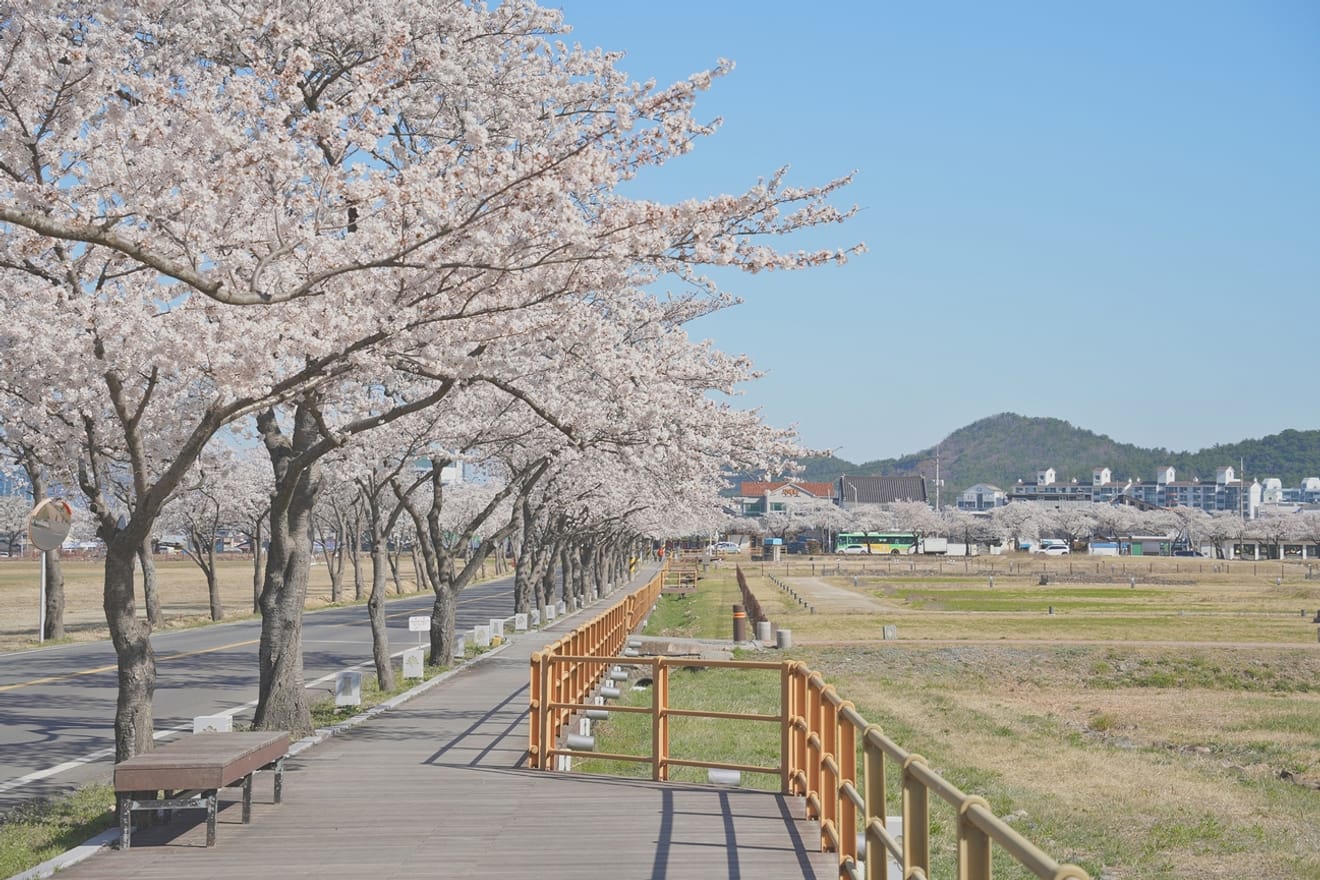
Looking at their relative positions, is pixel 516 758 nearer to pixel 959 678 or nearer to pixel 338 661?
pixel 338 661

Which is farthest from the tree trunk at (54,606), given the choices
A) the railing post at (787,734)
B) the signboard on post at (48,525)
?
the railing post at (787,734)

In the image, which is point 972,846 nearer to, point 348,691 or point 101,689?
point 348,691

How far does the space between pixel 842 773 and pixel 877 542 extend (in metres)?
159

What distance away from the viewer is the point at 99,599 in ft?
205

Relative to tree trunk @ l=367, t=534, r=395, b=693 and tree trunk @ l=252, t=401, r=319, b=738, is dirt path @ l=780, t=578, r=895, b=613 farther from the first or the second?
tree trunk @ l=252, t=401, r=319, b=738

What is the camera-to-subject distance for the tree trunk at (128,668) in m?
11.4

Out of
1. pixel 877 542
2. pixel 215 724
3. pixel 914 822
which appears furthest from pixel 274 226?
pixel 877 542

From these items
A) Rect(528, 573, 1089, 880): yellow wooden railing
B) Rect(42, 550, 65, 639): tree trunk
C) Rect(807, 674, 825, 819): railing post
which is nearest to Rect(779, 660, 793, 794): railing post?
Rect(528, 573, 1089, 880): yellow wooden railing

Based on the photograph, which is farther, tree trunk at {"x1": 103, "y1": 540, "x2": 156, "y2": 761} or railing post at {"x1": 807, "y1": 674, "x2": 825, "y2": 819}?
tree trunk at {"x1": 103, "y1": 540, "x2": 156, "y2": 761}

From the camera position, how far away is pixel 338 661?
2856 centimetres

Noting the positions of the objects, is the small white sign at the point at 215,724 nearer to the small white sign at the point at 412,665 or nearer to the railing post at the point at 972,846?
the small white sign at the point at 412,665

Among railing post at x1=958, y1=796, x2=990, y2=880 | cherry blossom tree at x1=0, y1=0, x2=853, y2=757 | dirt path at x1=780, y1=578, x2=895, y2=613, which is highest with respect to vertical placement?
cherry blossom tree at x1=0, y1=0, x2=853, y2=757

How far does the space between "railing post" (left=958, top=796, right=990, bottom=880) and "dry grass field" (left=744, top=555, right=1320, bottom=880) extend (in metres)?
9.08

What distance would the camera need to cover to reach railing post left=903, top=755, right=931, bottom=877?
612cm
